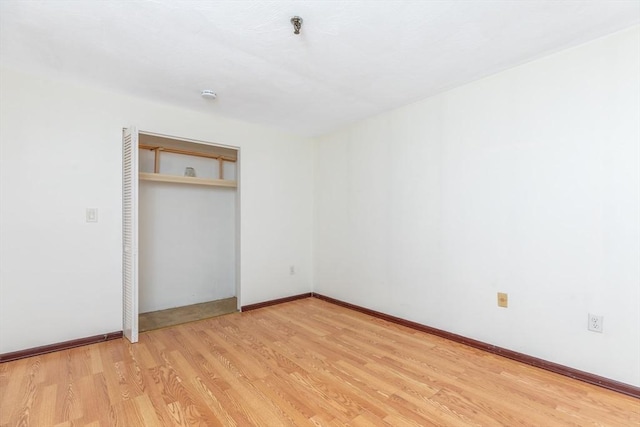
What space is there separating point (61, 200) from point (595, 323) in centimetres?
419

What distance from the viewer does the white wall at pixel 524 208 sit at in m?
1.90

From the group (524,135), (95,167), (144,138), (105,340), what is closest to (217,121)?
(144,138)

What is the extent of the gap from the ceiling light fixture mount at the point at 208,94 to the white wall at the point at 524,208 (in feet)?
5.68

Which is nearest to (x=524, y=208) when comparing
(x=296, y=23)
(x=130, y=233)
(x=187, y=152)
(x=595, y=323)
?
(x=595, y=323)

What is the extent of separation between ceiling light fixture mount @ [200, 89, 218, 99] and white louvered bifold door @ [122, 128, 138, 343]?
2.26ft

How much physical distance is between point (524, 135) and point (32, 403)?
377 centimetres

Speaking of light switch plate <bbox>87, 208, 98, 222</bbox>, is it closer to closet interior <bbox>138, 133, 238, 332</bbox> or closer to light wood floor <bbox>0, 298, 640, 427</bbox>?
closet interior <bbox>138, 133, 238, 332</bbox>

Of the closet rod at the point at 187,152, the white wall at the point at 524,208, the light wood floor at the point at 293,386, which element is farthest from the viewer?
the closet rod at the point at 187,152

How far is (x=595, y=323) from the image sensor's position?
1977mm

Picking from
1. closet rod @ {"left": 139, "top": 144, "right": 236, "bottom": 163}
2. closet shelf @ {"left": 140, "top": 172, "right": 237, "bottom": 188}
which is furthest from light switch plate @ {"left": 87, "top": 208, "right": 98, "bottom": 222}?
closet rod @ {"left": 139, "top": 144, "right": 236, "bottom": 163}

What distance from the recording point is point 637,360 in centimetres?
183

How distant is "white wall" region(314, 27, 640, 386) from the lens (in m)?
1.90

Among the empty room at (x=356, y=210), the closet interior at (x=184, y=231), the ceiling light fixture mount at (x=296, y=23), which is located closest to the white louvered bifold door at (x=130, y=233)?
the empty room at (x=356, y=210)

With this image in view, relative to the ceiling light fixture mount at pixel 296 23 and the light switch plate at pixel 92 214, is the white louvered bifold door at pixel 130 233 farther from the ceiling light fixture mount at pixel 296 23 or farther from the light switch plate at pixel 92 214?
the ceiling light fixture mount at pixel 296 23
